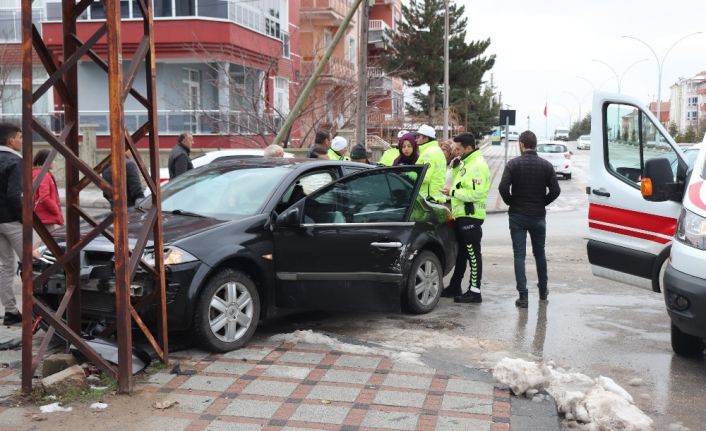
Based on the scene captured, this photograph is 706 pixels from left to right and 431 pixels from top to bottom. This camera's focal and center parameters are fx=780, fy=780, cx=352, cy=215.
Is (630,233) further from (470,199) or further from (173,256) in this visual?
(173,256)

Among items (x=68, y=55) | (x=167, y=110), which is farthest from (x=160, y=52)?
(x=68, y=55)

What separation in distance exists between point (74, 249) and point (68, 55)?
135cm

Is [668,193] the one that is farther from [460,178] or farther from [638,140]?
[460,178]

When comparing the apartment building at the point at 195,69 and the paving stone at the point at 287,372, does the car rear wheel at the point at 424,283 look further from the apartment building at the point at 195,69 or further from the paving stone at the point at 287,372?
the apartment building at the point at 195,69

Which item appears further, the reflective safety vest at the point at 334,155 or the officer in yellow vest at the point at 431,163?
the reflective safety vest at the point at 334,155

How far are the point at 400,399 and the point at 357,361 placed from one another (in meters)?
0.83

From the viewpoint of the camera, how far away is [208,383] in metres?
5.09

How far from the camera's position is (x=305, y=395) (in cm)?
491

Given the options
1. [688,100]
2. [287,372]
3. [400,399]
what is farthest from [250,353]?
[688,100]

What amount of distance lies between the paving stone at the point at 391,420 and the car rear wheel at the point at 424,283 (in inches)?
113

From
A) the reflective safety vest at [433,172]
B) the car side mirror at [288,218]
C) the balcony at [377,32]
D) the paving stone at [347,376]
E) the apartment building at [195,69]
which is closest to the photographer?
the paving stone at [347,376]

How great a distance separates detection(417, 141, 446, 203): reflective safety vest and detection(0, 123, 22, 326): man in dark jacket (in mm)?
4392

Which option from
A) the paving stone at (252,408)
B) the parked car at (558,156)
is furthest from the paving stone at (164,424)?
the parked car at (558,156)

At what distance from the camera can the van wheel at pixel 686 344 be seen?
625 centimetres
